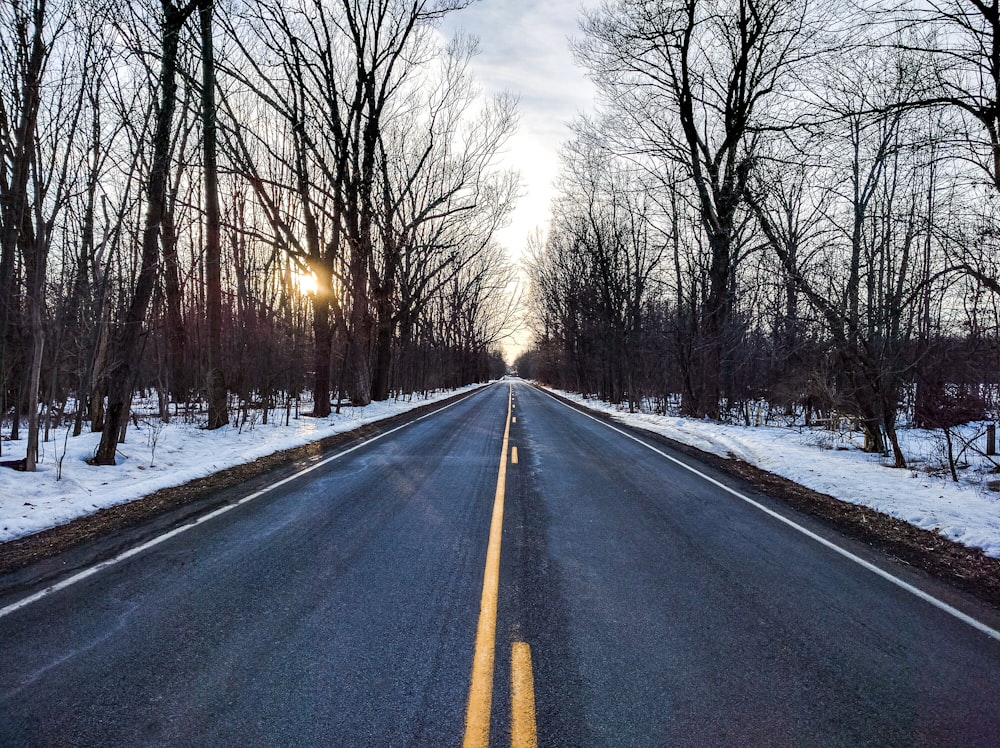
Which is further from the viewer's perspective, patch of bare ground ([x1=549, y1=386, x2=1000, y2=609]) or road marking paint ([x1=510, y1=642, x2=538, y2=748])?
patch of bare ground ([x1=549, y1=386, x2=1000, y2=609])

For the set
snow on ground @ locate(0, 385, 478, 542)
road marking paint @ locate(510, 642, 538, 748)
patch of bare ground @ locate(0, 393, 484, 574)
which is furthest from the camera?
snow on ground @ locate(0, 385, 478, 542)

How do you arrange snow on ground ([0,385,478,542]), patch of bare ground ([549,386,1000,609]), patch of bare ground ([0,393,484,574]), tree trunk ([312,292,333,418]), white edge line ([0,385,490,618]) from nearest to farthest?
white edge line ([0,385,490,618]) < patch of bare ground ([549,386,1000,609]) < patch of bare ground ([0,393,484,574]) < snow on ground ([0,385,478,542]) < tree trunk ([312,292,333,418])

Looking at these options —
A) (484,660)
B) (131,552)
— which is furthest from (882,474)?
(131,552)

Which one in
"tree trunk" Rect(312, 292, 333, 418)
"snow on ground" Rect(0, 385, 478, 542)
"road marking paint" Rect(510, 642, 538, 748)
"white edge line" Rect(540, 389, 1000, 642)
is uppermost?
"tree trunk" Rect(312, 292, 333, 418)

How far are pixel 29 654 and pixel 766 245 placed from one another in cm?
1607

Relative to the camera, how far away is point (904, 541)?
5707 millimetres

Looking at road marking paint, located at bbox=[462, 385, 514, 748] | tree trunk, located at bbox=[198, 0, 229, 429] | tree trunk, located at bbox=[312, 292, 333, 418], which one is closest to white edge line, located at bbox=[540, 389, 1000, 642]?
road marking paint, located at bbox=[462, 385, 514, 748]

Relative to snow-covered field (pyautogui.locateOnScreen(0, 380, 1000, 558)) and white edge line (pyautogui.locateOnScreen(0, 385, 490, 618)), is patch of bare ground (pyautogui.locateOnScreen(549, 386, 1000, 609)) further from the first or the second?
white edge line (pyautogui.locateOnScreen(0, 385, 490, 618))

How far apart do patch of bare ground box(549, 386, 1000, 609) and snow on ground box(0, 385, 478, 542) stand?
9.21m

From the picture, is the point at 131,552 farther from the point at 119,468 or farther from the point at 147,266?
the point at 147,266

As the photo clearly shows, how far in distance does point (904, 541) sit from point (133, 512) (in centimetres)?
910

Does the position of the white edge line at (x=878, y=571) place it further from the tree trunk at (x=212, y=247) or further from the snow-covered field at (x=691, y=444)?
the tree trunk at (x=212, y=247)

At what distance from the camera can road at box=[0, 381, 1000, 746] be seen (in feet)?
8.38

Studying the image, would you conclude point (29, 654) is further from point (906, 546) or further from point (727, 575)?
point (906, 546)
